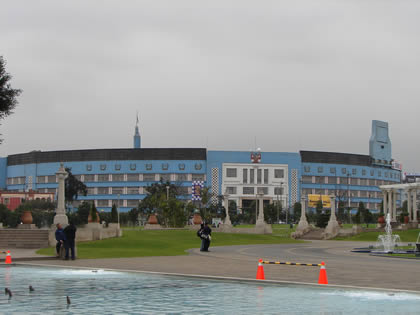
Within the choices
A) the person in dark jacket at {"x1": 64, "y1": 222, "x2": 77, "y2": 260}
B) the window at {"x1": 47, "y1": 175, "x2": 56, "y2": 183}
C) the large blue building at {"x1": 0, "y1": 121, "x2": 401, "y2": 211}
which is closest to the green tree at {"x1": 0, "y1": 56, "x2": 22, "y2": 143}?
the person in dark jacket at {"x1": 64, "y1": 222, "x2": 77, "y2": 260}

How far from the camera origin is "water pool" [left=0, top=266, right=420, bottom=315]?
42.3 ft

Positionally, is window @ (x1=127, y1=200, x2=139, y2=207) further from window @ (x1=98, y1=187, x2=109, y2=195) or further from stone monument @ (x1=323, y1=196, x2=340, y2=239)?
stone monument @ (x1=323, y1=196, x2=340, y2=239)

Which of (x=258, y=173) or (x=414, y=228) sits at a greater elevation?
(x=258, y=173)

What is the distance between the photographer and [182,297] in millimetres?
14938

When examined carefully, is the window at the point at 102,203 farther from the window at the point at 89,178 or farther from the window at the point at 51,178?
the window at the point at 51,178

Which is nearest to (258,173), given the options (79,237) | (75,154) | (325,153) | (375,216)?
(325,153)

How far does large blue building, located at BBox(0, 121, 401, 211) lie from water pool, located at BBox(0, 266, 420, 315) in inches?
5560

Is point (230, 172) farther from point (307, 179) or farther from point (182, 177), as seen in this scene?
point (307, 179)

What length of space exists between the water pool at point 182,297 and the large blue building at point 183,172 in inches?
5560

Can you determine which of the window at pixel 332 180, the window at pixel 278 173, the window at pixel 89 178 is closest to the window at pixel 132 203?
the window at pixel 89 178

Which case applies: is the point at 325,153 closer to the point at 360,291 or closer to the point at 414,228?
the point at 414,228

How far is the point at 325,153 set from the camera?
176m

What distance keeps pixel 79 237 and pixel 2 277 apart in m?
25.2

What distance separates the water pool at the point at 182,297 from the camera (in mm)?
12906
